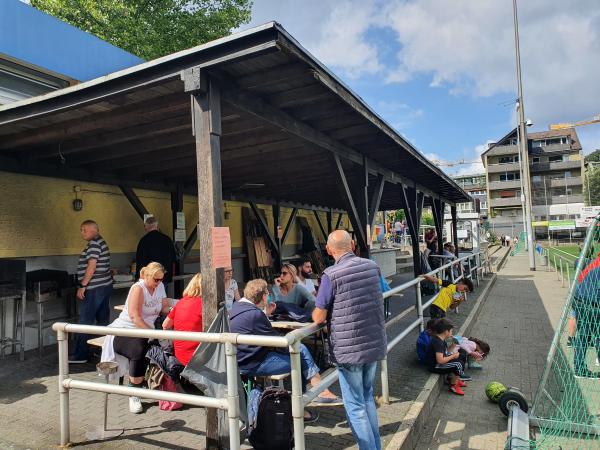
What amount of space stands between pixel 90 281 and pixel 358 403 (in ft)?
12.5

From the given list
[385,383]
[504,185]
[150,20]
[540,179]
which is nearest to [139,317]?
[385,383]

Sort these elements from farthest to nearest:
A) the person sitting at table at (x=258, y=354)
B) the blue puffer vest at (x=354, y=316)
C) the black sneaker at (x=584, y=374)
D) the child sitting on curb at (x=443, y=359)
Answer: the child sitting on curb at (x=443, y=359) → the black sneaker at (x=584, y=374) → the person sitting at table at (x=258, y=354) → the blue puffer vest at (x=354, y=316)

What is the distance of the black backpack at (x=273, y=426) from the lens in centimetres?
265

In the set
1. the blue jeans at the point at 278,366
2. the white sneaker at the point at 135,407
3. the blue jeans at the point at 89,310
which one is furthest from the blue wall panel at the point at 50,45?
the blue jeans at the point at 278,366

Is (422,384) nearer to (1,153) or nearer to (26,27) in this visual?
(1,153)

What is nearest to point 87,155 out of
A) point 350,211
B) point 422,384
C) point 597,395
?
point 350,211

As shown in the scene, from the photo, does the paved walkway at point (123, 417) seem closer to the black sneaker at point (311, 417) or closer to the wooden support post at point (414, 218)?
the black sneaker at point (311, 417)

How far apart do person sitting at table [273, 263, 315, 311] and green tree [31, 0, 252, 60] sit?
14.1 m

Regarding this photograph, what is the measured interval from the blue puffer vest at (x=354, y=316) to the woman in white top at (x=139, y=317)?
6.76 feet

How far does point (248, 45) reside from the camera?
9.00 feet

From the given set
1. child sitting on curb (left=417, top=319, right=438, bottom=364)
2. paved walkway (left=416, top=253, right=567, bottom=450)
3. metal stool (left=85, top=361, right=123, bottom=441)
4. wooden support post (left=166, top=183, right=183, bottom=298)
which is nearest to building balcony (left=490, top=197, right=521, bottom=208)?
paved walkway (left=416, top=253, right=567, bottom=450)

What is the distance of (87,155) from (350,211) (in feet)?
12.9

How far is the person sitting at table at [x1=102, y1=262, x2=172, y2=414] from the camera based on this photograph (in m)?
3.62

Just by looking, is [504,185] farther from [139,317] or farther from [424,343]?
[139,317]
